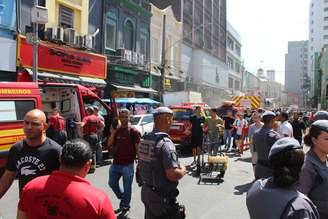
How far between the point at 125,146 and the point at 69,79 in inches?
615

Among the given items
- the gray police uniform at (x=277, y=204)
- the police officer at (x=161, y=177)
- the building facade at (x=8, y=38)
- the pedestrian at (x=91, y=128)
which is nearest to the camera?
the gray police uniform at (x=277, y=204)

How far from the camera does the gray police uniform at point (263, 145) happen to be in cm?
765

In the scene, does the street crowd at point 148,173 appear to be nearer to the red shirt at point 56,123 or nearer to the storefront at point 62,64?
the red shirt at point 56,123

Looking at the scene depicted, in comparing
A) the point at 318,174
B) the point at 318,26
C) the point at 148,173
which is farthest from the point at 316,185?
the point at 318,26

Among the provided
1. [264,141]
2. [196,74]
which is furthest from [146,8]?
[264,141]

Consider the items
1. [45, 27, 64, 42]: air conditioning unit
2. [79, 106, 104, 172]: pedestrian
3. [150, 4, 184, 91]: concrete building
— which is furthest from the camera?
[150, 4, 184, 91]: concrete building

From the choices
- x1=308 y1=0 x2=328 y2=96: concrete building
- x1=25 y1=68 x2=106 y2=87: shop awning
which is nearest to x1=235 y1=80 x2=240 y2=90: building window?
x1=308 y1=0 x2=328 y2=96: concrete building

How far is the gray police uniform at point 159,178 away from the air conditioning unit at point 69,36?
18.5 meters

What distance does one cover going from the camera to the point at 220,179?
11.9 meters

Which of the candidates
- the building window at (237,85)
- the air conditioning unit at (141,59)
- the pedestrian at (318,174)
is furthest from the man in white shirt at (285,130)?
the building window at (237,85)

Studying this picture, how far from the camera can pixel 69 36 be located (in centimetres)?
2273

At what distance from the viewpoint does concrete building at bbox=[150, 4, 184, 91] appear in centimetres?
3606

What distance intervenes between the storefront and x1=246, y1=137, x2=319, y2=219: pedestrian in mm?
17751

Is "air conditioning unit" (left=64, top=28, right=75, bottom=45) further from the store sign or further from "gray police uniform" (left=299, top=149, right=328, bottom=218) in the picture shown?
"gray police uniform" (left=299, top=149, right=328, bottom=218)
